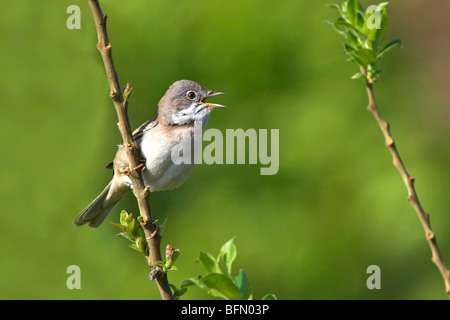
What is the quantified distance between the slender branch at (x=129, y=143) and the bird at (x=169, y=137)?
85 cm

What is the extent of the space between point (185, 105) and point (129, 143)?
1.23 m

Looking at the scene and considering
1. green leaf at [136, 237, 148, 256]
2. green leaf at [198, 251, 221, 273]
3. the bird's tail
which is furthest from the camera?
the bird's tail

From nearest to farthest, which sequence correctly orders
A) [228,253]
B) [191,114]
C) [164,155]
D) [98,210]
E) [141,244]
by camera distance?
[228,253], [141,244], [164,155], [191,114], [98,210]

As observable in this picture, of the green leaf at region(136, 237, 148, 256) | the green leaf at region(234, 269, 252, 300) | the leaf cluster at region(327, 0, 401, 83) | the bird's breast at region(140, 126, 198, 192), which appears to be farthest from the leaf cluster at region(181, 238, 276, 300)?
the bird's breast at region(140, 126, 198, 192)

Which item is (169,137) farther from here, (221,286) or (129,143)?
(221,286)

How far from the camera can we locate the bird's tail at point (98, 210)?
12.0 ft

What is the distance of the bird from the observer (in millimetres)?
3059

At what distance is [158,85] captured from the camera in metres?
4.64

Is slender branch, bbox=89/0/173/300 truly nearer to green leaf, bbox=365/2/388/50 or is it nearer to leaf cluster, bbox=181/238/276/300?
leaf cluster, bbox=181/238/276/300

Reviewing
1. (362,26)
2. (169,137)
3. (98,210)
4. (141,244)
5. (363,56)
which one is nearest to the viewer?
(363,56)

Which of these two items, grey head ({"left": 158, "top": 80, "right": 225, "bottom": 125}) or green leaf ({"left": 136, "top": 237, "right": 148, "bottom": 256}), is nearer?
green leaf ({"left": 136, "top": 237, "right": 148, "bottom": 256})

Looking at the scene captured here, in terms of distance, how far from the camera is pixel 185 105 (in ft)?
10.8

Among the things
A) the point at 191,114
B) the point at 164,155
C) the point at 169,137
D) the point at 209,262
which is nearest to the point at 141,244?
the point at 209,262

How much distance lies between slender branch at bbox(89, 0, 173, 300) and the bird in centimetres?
85
